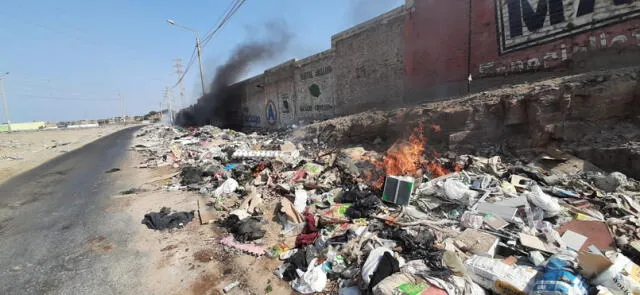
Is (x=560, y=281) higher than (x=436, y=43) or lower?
lower

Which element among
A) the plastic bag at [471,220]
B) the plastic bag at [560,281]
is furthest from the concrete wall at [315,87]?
the plastic bag at [560,281]

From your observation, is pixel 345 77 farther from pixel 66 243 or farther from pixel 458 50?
pixel 66 243

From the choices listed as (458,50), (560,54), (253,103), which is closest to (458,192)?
(560,54)

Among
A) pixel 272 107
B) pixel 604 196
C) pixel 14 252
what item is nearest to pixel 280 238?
pixel 14 252

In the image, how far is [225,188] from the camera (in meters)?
6.62

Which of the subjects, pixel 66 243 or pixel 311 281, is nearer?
pixel 311 281

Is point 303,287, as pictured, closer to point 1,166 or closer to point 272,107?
point 1,166

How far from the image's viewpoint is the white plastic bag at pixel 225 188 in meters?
6.50

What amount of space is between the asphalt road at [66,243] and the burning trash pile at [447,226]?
4.61ft

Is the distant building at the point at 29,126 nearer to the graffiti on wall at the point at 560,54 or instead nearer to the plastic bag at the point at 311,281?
the plastic bag at the point at 311,281

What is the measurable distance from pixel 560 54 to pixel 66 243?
34.9 feet

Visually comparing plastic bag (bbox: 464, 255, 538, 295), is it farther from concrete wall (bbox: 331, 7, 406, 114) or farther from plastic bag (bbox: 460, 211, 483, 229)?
concrete wall (bbox: 331, 7, 406, 114)

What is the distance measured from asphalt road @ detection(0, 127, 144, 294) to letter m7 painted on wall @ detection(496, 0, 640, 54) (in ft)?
31.2

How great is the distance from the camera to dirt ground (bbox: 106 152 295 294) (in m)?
3.30
